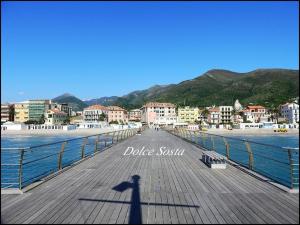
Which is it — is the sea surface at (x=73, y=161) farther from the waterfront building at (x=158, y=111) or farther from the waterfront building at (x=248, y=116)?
the waterfront building at (x=158, y=111)

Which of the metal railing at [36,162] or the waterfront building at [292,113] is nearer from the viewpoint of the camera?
the metal railing at [36,162]

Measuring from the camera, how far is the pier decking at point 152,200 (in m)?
5.52

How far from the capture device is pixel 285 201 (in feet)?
21.3

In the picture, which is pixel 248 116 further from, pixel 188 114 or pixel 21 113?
pixel 21 113

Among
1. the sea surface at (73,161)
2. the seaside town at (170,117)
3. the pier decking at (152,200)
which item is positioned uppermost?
the seaside town at (170,117)

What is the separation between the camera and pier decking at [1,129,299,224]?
5.52 meters

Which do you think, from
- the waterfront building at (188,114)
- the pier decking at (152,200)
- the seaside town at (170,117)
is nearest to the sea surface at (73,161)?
the pier decking at (152,200)

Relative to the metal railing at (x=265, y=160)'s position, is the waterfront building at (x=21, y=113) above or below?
above

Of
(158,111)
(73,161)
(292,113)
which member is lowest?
(73,161)

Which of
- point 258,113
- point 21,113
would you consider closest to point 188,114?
point 258,113

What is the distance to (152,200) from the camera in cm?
668

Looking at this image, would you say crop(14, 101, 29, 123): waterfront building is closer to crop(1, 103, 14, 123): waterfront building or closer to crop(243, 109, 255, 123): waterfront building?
crop(1, 103, 14, 123): waterfront building

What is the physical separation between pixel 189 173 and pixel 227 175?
1.15 meters

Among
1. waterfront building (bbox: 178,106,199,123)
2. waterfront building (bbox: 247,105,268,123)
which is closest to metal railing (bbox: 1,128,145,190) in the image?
waterfront building (bbox: 247,105,268,123)
